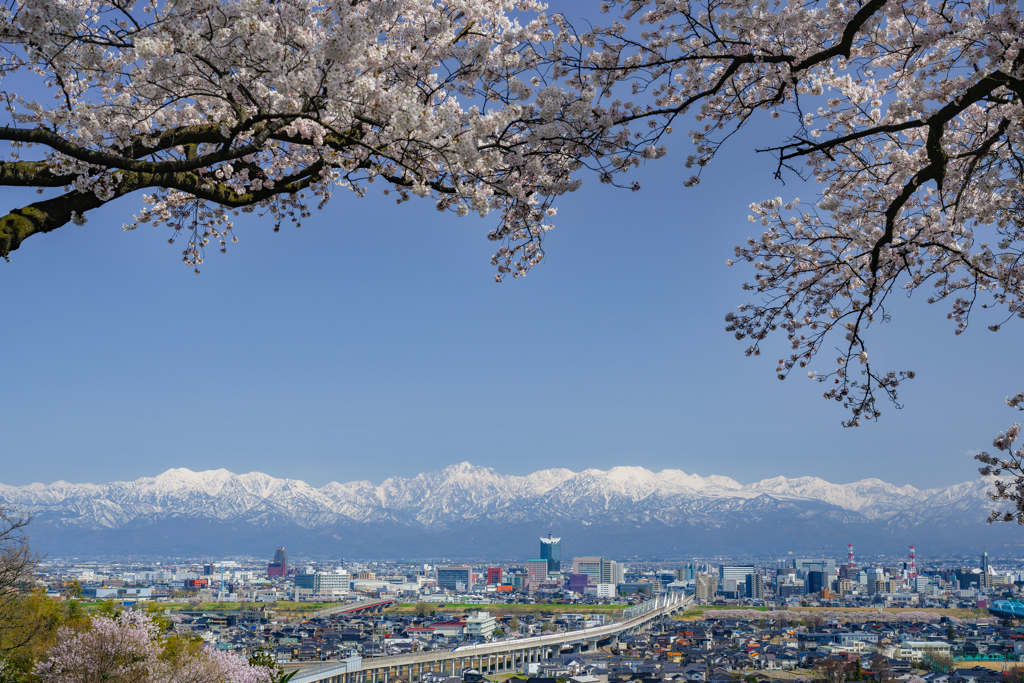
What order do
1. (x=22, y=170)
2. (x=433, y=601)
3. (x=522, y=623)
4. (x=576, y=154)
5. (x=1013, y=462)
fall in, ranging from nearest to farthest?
1. (x=22, y=170)
2. (x=576, y=154)
3. (x=1013, y=462)
4. (x=522, y=623)
5. (x=433, y=601)

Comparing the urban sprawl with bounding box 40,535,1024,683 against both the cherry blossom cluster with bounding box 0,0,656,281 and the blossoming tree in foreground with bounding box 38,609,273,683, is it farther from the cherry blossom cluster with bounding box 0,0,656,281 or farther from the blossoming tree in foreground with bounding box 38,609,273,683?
the cherry blossom cluster with bounding box 0,0,656,281

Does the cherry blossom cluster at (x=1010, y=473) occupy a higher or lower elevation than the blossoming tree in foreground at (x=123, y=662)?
higher

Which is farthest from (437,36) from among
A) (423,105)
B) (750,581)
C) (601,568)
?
(601,568)

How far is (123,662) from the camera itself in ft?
26.7

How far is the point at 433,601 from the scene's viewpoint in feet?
254

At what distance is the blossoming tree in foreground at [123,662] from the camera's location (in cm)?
786

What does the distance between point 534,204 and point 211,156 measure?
153 cm

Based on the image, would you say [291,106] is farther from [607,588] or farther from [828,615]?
[607,588]

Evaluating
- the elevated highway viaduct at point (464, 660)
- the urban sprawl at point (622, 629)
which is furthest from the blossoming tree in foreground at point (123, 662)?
the elevated highway viaduct at point (464, 660)

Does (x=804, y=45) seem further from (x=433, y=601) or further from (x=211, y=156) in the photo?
(x=433, y=601)

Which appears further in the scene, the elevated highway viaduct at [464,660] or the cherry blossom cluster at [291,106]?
the elevated highway viaduct at [464,660]

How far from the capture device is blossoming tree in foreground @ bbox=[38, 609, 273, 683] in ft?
25.8

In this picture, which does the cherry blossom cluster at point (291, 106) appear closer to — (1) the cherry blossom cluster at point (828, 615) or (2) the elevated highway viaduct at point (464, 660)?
(2) the elevated highway viaduct at point (464, 660)

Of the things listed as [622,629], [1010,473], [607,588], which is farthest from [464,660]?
[607,588]
